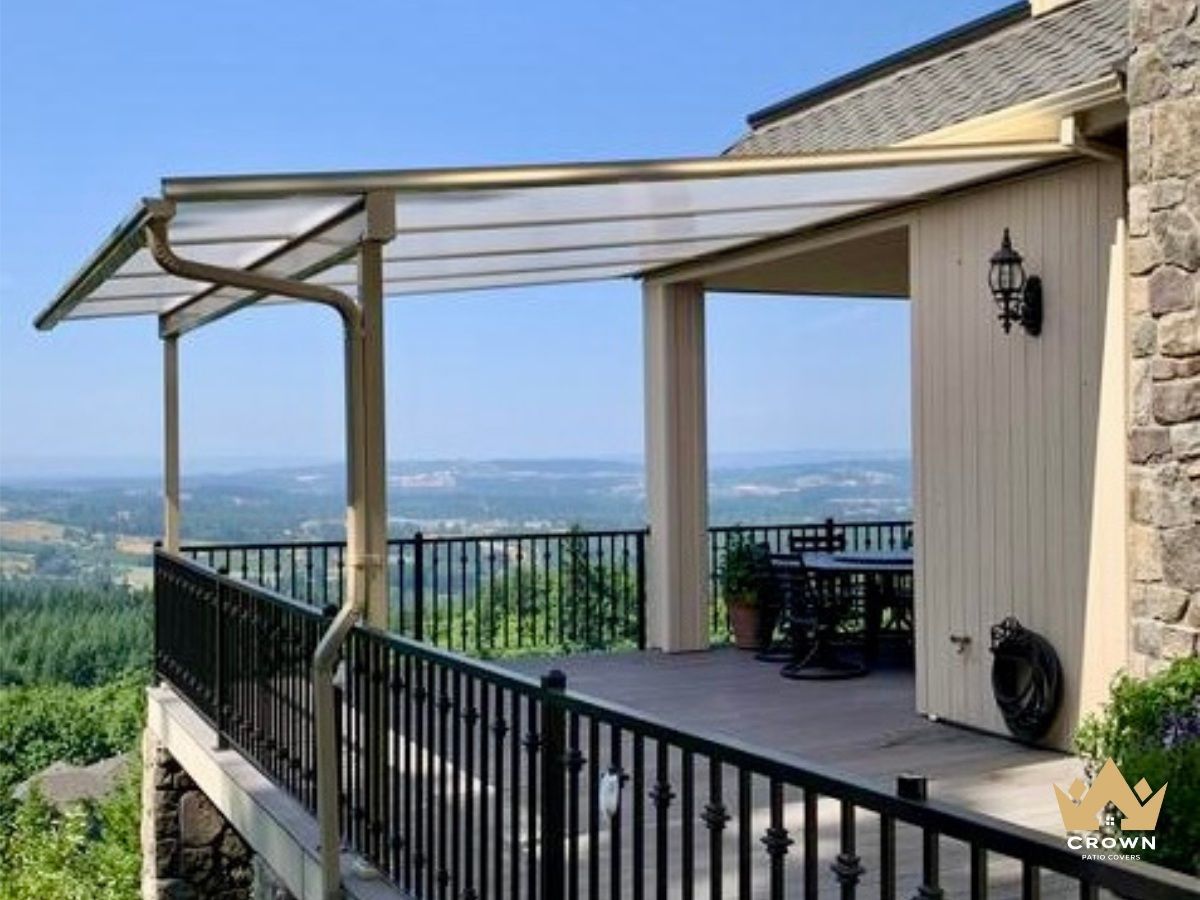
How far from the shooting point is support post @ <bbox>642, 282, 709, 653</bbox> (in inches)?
359

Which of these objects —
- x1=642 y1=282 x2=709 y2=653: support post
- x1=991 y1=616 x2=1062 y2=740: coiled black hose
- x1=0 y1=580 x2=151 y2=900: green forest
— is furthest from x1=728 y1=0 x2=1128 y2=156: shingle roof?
x1=0 y1=580 x2=151 y2=900: green forest

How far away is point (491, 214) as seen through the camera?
16.0ft

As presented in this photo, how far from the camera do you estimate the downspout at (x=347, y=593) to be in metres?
4.11

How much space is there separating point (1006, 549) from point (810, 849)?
4.13m

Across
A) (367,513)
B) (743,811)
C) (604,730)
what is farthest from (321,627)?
(743,811)

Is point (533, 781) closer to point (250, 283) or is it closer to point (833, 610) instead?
point (250, 283)

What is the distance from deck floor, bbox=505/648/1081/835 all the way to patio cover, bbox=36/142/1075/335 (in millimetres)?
2195

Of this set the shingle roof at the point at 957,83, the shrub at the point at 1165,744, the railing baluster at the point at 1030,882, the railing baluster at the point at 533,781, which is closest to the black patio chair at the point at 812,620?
Result: the shingle roof at the point at 957,83

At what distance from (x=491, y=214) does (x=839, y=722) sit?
126 inches

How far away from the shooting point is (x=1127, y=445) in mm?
5066

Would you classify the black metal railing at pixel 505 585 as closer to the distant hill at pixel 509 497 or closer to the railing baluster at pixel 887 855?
the distant hill at pixel 509 497

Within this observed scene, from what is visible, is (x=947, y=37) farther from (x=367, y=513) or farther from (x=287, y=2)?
(x=287, y=2)

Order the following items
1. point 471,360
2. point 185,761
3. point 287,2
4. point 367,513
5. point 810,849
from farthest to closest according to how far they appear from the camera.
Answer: point 471,360, point 287,2, point 185,761, point 367,513, point 810,849

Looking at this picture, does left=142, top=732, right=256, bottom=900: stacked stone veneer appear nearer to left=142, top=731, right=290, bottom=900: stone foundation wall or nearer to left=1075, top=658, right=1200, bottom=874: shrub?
left=142, top=731, right=290, bottom=900: stone foundation wall
